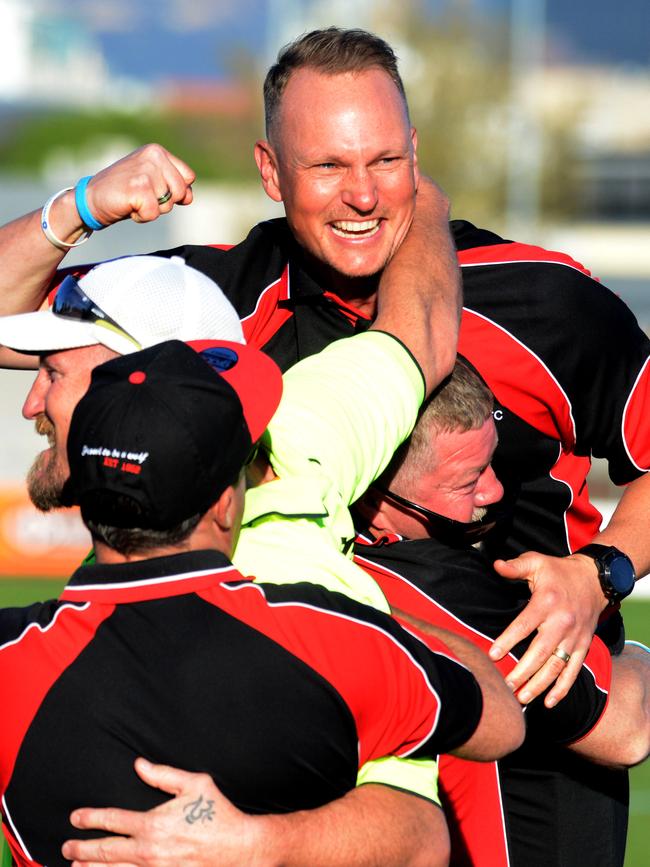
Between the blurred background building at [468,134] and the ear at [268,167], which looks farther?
the blurred background building at [468,134]

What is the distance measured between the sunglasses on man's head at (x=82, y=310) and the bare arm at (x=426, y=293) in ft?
2.09

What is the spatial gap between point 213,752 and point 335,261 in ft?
5.57

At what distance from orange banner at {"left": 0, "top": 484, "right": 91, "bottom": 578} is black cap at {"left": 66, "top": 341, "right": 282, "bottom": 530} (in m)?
10.6

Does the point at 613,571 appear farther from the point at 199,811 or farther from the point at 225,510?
the point at 199,811

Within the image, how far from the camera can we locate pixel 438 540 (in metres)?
3.54

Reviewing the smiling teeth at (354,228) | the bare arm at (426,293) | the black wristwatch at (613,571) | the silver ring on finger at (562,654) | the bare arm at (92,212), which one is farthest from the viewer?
the smiling teeth at (354,228)

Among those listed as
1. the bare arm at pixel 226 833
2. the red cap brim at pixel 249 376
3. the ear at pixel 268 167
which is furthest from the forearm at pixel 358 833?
the ear at pixel 268 167

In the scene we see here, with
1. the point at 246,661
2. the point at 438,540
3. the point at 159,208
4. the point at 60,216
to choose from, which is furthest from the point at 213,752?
the point at 60,216

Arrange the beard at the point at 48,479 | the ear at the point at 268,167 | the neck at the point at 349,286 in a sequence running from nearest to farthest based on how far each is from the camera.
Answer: the beard at the point at 48,479, the neck at the point at 349,286, the ear at the point at 268,167

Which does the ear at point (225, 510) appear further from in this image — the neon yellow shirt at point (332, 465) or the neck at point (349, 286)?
the neck at point (349, 286)

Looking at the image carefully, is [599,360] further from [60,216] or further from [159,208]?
[60,216]

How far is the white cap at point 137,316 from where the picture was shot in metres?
2.94

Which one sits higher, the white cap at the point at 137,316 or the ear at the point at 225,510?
the white cap at the point at 137,316

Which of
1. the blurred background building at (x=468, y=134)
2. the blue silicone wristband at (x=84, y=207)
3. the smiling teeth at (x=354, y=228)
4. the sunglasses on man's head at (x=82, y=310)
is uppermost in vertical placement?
the blue silicone wristband at (x=84, y=207)
